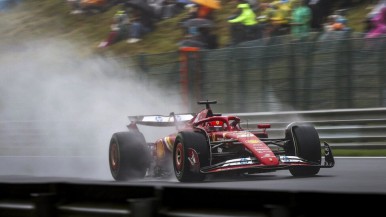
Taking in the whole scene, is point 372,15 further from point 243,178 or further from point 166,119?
point 243,178

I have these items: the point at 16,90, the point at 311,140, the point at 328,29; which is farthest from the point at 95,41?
the point at 311,140

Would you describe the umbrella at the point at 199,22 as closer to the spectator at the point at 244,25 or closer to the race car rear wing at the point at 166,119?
the spectator at the point at 244,25

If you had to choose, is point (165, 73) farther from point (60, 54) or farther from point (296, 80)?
point (60, 54)

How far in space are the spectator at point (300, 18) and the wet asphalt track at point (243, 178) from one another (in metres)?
5.06

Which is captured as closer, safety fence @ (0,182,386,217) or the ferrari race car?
safety fence @ (0,182,386,217)

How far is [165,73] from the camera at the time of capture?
1838 cm

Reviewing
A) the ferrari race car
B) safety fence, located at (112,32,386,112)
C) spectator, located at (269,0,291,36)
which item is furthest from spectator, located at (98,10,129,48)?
the ferrari race car

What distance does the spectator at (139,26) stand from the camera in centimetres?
2394

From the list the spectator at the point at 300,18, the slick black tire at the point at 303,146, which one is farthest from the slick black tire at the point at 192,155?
the spectator at the point at 300,18

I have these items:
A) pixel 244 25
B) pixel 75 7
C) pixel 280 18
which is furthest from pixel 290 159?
pixel 75 7

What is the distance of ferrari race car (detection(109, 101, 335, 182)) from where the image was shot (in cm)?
962

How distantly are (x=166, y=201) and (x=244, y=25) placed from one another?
15.7 m

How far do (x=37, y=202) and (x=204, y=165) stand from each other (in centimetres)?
518

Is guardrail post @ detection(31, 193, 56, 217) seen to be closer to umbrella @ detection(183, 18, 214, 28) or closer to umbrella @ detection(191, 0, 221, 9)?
umbrella @ detection(183, 18, 214, 28)
